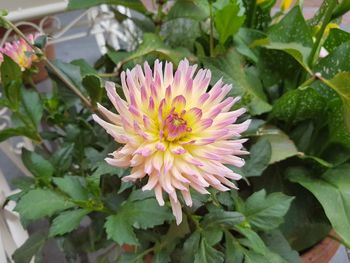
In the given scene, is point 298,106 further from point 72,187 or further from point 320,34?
point 72,187

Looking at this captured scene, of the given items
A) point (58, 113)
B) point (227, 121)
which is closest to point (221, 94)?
point (227, 121)

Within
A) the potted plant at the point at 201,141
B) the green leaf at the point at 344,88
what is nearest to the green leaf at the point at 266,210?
the potted plant at the point at 201,141

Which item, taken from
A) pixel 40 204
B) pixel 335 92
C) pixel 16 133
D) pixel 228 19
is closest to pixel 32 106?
pixel 16 133

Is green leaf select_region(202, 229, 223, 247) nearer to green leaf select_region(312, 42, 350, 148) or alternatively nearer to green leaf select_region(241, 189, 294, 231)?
green leaf select_region(241, 189, 294, 231)

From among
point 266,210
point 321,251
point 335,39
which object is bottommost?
point 321,251

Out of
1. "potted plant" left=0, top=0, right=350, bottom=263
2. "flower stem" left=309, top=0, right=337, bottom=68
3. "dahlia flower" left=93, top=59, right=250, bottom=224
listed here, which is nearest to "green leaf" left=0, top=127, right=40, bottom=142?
"potted plant" left=0, top=0, right=350, bottom=263

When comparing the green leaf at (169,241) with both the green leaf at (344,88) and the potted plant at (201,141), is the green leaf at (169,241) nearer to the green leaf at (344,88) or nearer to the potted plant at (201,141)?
the potted plant at (201,141)

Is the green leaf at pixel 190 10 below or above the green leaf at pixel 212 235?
above
